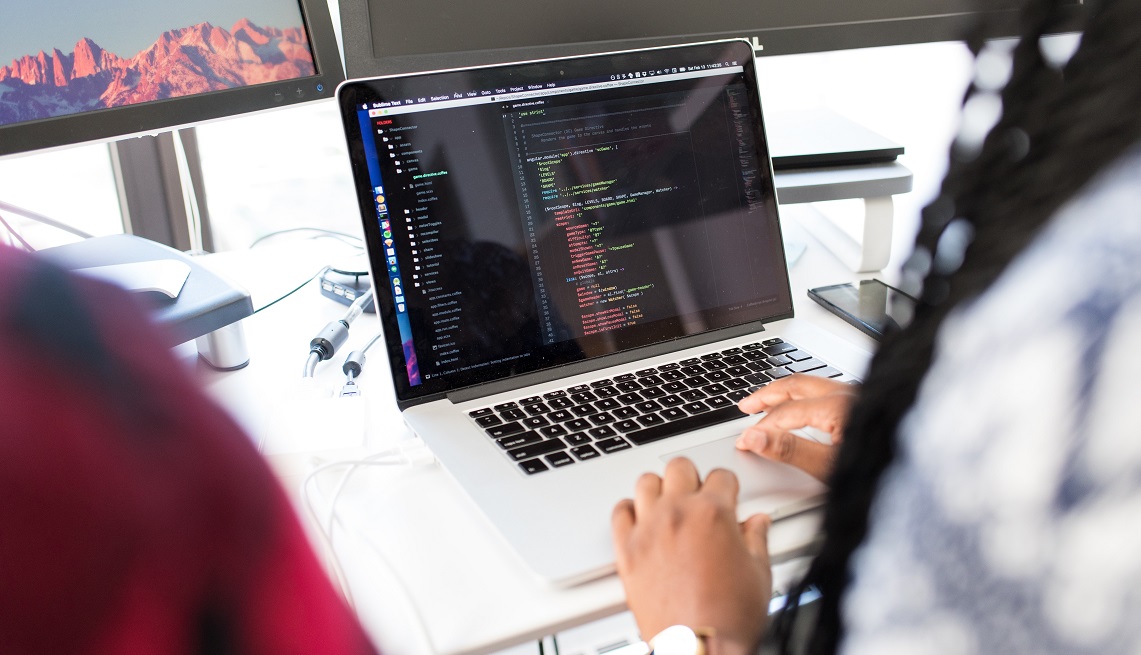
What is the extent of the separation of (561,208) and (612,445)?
0.85 feet

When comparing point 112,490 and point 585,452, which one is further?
point 585,452

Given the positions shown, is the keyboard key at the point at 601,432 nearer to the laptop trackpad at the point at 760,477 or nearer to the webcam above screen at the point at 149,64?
the laptop trackpad at the point at 760,477

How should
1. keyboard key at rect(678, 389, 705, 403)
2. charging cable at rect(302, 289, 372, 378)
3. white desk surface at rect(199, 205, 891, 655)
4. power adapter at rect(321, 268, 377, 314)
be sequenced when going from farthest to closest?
power adapter at rect(321, 268, 377, 314) < charging cable at rect(302, 289, 372, 378) < keyboard key at rect(678, 389, 705, 403) < white desk surface at rect(199, 205, 891, 655)

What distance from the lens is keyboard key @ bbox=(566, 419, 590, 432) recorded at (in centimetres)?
76

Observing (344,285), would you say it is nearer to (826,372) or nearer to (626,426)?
(626,426)

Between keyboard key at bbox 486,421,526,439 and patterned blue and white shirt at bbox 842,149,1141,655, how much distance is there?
0.52 meters

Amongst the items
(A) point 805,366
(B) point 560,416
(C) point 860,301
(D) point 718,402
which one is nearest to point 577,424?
(B) point 560,416

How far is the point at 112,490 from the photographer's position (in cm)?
22

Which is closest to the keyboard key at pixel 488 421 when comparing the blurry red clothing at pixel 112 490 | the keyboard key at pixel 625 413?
the keyboard key at pixel 625 413

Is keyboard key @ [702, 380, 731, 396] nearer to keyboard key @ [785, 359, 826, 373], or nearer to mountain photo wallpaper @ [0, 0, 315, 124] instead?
keyboard key @ [785, 359, 826, 373]

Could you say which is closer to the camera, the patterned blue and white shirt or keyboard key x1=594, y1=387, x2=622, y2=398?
the patterned blue and white shirt

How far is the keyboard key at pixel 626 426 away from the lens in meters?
0.76

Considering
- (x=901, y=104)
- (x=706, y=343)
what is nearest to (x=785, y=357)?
(x=706, y=343)

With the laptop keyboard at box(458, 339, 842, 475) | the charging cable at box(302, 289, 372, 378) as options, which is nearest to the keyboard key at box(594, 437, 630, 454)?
the laptop keyboard at box(458, 339, 842, 475)
